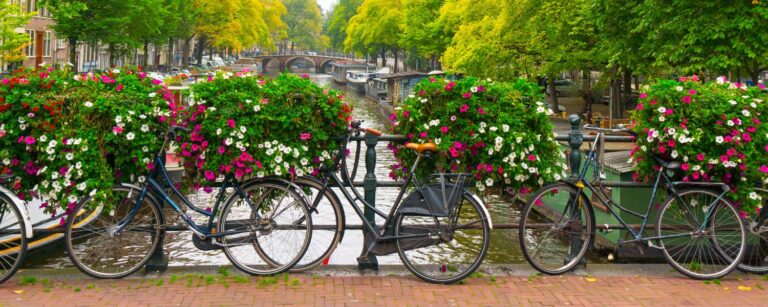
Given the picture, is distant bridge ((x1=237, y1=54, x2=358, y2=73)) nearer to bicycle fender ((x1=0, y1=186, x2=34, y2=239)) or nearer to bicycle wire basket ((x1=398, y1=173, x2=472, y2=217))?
bicycle fender ((x1=0, y1=186, x2=34, y2=239))

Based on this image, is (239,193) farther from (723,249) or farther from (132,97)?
(723,249)

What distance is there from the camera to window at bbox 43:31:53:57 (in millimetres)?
51906

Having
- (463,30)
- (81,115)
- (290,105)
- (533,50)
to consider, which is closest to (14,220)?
(81,115)

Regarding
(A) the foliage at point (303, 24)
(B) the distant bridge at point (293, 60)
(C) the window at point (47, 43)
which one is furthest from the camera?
(A) the foliage at point (303, 24)

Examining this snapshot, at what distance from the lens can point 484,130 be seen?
19.5 feet

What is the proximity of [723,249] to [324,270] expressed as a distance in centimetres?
288

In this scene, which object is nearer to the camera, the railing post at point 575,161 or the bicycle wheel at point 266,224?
the bicycle wheel at point 266,224

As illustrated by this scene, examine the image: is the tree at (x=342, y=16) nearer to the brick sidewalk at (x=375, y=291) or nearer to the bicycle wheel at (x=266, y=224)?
the bicycle wheel at (x=266, y=224)

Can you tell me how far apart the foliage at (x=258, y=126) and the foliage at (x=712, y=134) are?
2225 mm

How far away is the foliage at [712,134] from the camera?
5.95 meters

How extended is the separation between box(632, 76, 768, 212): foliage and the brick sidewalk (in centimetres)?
74

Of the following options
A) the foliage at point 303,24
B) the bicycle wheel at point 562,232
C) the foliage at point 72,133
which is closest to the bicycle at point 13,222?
the foliage at point 72,133

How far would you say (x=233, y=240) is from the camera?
5.91 meters

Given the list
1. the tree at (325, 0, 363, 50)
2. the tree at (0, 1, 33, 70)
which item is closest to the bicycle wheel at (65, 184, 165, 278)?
the tree at (0, 1, 33, 70)
